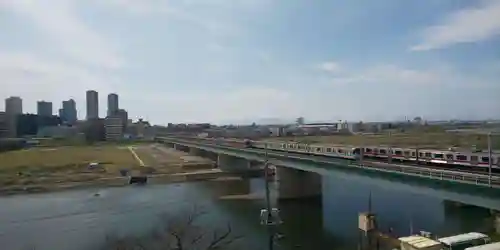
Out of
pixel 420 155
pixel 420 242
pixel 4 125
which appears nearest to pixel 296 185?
pixel 420 155

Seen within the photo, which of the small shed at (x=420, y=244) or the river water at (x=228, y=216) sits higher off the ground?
the small shed at (x=420, y=244)

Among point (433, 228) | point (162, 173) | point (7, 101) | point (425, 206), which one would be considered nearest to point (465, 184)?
point (433, 228)

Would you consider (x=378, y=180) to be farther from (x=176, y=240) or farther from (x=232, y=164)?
(x=232, y=164)

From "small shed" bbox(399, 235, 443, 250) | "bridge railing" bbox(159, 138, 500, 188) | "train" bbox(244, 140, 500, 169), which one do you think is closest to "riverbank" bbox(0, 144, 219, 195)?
"train" bbox(244, 140, 500, 169)

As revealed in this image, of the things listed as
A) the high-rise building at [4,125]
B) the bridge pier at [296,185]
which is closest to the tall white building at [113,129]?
the high-rise building at [4,125]

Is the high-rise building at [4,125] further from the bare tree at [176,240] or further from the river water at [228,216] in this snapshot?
the bare tree at [176,240]

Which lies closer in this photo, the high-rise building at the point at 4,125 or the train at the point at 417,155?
the train at the point at 417,155

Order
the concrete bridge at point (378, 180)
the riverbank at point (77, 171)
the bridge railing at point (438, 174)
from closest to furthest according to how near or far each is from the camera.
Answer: the bridge railing at point (438, 174) < the concrete bridge at point (378, 180) < the riverbank at point (77, 171)
